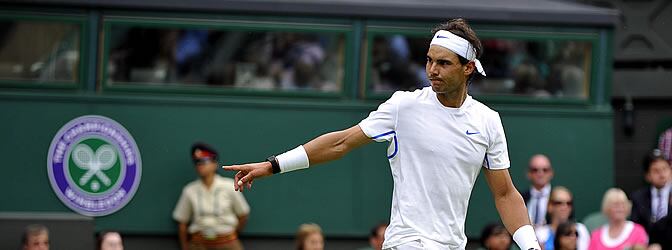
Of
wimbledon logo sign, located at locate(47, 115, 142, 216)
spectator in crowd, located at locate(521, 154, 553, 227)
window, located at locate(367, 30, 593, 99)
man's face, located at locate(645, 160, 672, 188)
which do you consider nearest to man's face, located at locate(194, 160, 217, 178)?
wimbledon logo sign, located at locate(47, 115, 142, 216)

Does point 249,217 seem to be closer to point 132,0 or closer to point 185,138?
point 185,138

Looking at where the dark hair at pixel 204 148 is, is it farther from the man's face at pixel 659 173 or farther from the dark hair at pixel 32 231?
the man's face at pixel 659 173

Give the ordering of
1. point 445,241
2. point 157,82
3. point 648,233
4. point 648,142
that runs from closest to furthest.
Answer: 1. point 445,241
2. point 648,233
3. point 157,82
4. point 648,142

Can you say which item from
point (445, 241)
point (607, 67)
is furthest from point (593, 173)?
point (445, 241)

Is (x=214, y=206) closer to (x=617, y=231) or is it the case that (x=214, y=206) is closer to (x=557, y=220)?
(x=557, y=220)

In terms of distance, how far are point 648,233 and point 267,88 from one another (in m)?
3.37

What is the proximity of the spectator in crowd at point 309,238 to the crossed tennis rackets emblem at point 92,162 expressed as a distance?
1.85 metres

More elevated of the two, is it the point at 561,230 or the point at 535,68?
the point at 535,68

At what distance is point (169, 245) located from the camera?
12.5 metres

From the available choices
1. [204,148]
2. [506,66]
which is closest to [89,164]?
[204,148]

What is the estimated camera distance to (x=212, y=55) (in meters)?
12.6

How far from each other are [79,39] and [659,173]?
16.0 ft

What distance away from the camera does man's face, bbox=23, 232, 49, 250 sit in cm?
1098

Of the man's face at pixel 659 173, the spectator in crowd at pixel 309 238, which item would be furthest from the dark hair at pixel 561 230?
the spectator in crowd at pixel 309 238
